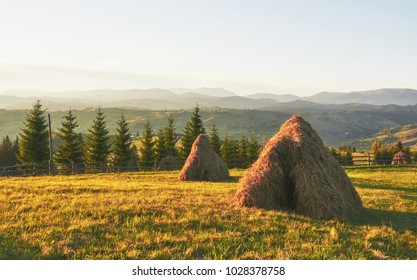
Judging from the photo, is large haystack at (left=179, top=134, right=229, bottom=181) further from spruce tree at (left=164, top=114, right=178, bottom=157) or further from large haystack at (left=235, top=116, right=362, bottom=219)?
spruce tree at (left=164, top=114, right=178, bottom=157)

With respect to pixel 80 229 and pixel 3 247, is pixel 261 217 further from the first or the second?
pixel 3 247

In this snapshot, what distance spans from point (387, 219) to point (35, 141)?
4728cm

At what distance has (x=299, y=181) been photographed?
35.9ft

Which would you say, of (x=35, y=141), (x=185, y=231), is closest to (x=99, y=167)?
(x=35, y=141)

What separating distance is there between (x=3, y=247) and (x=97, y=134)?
4499 centimetres

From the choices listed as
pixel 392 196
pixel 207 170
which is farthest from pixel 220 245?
pixel 207 170

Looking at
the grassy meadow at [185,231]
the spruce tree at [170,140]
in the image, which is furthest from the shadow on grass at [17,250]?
the spruce tree at [170,140]

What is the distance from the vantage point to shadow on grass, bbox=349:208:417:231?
986cm

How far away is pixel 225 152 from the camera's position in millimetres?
59500

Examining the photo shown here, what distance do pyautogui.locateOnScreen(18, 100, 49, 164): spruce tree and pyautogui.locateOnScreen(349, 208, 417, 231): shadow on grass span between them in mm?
45354

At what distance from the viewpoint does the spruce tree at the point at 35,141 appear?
45806 millimetres

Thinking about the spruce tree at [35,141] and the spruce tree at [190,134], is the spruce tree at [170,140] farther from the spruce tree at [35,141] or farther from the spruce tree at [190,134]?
the spruce tree at [35,141]

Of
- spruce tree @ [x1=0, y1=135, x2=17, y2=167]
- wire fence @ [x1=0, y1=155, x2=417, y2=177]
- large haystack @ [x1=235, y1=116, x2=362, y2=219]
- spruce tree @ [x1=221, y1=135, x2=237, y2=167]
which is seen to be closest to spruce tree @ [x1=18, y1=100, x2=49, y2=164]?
wire fence @ [x1=0, y1=155, x2=417, y2=177]

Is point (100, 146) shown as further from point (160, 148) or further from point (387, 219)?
point (387, 219)
